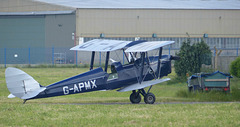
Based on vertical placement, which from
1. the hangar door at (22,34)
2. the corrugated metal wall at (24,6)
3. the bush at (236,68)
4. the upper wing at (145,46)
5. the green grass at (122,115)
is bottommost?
the green grass at (122,115)

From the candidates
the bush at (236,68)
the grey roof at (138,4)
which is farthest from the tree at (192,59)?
the grey roof at (138,4)

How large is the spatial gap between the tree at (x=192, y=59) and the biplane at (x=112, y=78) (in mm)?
7358

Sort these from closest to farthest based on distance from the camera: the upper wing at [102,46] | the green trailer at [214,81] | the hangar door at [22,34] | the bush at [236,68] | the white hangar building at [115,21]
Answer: the upper wing at [102,46] → the green trailer at [214,81] → the bush at [236,68] → the white hangar building at [115,21] → the hangar door at [22,34]

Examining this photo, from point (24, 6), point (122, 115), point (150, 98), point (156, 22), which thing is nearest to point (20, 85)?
point (122, 115)

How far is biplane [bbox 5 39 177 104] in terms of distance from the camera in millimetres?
12586

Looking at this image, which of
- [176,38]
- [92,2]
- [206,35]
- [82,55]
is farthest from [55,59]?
[206,35]

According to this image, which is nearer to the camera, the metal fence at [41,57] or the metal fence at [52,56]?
the metal fence at [52,56]

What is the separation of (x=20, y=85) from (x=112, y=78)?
10.2 ft

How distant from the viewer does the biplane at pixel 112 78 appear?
41.3 ft

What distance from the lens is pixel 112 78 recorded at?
45.4ft

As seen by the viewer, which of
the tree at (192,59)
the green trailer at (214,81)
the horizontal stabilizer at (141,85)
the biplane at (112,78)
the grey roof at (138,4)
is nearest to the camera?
the biplane at (112,78)

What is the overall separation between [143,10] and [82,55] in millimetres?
8301

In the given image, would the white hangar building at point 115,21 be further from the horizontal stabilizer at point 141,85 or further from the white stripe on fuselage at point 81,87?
the white stripe on fuselage at point 81,87

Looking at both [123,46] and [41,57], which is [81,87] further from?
[41,57]
